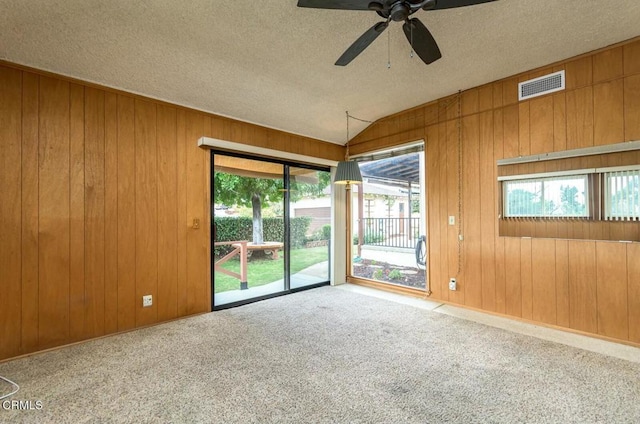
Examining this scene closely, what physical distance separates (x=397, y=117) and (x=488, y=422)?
155 inches

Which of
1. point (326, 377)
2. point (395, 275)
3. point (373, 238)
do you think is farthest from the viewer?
point (373, 238)

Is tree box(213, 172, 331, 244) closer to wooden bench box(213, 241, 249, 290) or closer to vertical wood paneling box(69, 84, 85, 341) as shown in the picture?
wooden bench box(213, 241, 249, 290)

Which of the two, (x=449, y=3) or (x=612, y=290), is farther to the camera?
(x=612, y=290)

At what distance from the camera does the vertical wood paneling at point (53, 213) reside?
106 inches

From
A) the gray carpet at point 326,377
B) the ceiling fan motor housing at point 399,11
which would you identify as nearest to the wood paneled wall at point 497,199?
the gray carpet at point 326,377

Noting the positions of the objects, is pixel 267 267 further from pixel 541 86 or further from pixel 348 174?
pixel 541 86

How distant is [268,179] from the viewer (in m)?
4.41

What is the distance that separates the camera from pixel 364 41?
208 cm

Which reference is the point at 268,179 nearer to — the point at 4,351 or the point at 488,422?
the point at 4,351

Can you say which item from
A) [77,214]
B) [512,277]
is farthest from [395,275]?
[77,214]

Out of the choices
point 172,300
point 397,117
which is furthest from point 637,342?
point 172,300

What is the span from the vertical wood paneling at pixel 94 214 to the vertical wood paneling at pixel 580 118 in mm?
4857

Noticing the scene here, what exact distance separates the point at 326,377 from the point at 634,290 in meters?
2.95

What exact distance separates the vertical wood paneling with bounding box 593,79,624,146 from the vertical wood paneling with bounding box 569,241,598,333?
41.2 inches
